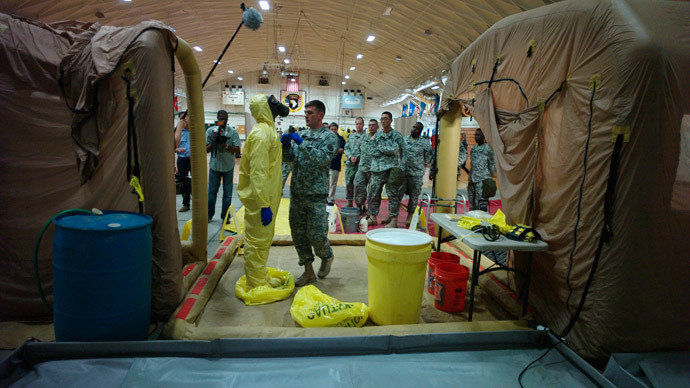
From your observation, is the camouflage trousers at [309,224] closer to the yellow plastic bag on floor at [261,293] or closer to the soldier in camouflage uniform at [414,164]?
the yellow plastic bag on floor at [261,293]

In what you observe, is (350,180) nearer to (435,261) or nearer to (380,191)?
(380,191)

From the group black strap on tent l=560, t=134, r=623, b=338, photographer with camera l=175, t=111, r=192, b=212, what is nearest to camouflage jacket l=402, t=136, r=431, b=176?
photographer with camera l=175, t=111, r=192, b=212

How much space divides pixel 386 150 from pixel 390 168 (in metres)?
0.35

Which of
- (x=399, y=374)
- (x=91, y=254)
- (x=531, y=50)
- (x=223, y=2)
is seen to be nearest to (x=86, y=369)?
(x=91, y=254)

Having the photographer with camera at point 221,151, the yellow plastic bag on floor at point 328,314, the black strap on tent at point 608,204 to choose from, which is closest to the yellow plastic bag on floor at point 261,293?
the yellow plastic bag on floor at point 328,314

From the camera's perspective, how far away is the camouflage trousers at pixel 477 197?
21.6 feet

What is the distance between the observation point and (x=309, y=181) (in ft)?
10.9

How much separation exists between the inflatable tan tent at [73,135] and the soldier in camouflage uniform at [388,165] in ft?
13.4

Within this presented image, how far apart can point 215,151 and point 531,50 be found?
471cm

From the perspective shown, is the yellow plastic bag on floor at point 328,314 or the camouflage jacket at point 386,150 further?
the camouflage jacket at point 386,150

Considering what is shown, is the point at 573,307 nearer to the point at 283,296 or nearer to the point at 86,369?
the point at 283,296

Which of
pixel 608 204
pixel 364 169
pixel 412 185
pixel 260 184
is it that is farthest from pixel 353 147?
pixel 608 204

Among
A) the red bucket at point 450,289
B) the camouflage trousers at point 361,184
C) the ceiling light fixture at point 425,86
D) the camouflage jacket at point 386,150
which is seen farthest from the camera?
the ceiling light fixture at point 425,86

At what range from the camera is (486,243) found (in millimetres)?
2518
